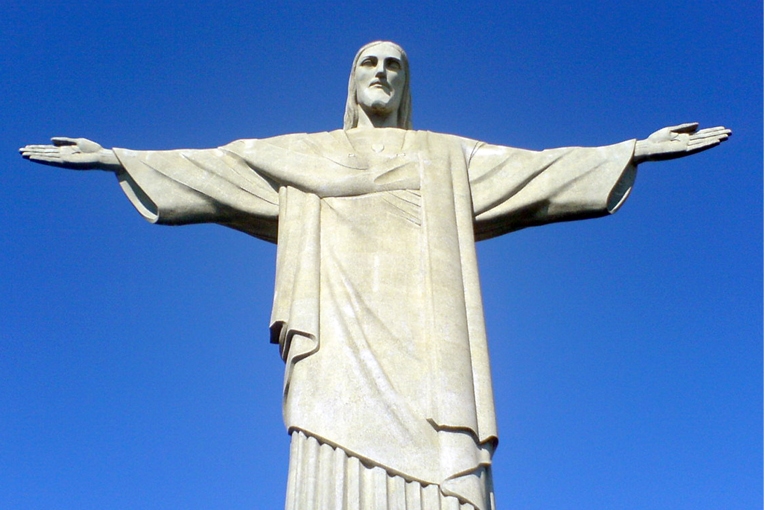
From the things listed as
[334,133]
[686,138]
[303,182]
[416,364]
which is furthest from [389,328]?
[686,138]

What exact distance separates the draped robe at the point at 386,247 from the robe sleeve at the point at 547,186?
0.01m

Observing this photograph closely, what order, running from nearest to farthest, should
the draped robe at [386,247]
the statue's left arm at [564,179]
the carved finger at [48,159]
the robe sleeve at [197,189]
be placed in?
the draped robe at [386,247]
the carved finger at [48,159]
the robe sleeve at [197,189]
the statue's left arm at [564,179]

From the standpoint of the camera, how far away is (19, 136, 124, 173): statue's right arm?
9.02 metres

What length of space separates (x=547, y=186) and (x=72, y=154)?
459 centimetres

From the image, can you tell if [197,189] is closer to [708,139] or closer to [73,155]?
[73,155]

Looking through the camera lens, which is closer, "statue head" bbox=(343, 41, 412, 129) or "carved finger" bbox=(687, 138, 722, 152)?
"carved finger" bbox=(687, 138, 722, 152)

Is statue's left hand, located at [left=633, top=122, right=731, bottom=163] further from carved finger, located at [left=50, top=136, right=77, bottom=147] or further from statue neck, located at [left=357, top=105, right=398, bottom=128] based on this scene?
carved finger, located at [left=50, top=136, right=77, bottom=147]

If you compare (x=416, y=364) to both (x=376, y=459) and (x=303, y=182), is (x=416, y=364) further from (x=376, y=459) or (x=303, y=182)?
(x=303, y=182)

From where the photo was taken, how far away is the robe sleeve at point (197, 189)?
9.10 meters

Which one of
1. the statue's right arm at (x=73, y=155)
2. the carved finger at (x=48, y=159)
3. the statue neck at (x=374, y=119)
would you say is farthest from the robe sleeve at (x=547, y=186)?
the carved finger at (x=48, y=159)

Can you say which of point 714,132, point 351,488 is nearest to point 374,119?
point 714,132

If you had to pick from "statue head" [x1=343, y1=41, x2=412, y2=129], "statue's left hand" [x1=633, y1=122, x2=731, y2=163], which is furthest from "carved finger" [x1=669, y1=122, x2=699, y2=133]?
"statue head" [x1=343, y1=41, x2=412, y2=129]

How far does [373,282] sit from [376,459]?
1657 mm

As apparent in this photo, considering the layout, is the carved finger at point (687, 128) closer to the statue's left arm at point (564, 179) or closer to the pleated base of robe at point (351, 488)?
the statue's left arm at point (564, 179)
